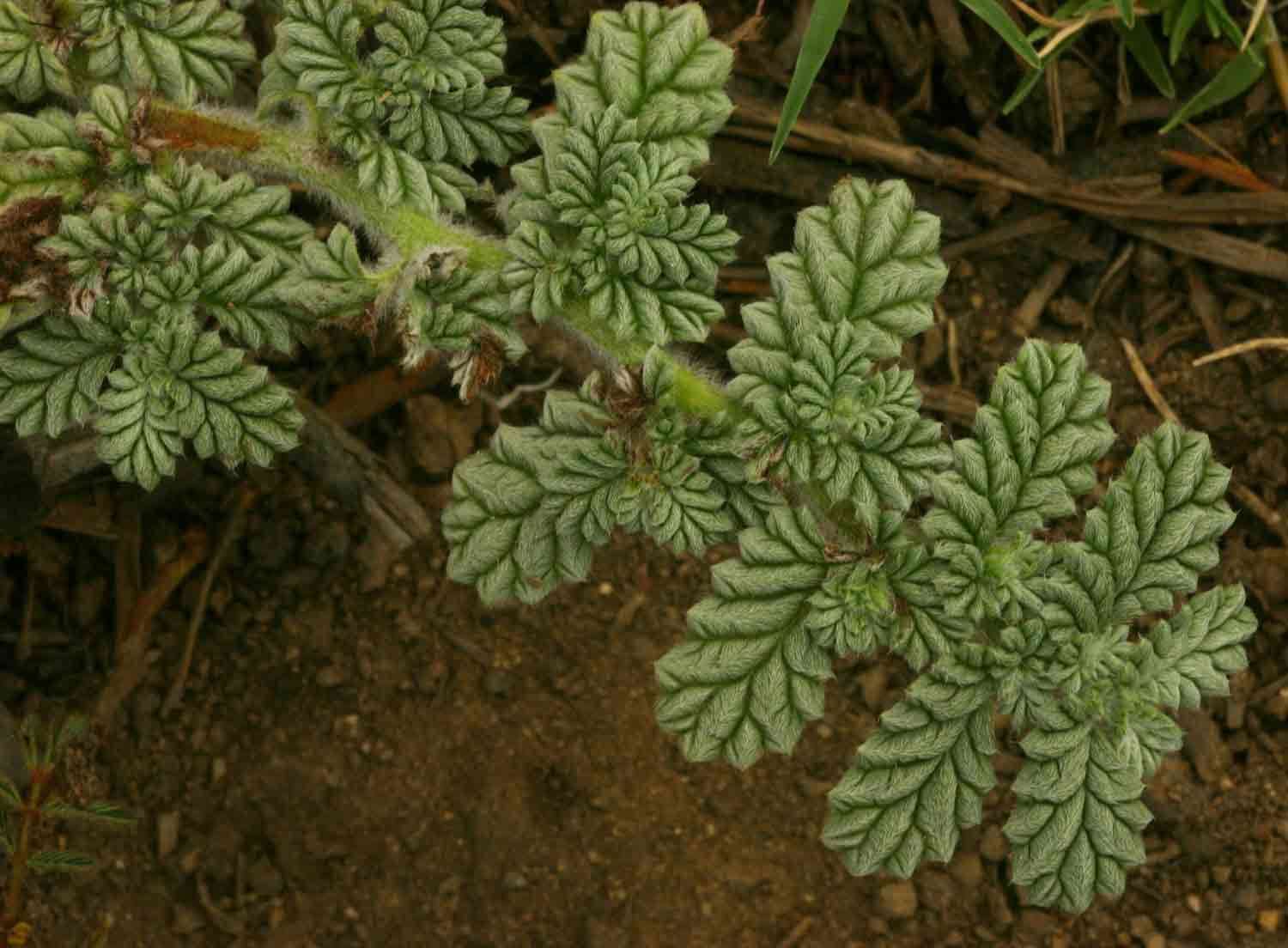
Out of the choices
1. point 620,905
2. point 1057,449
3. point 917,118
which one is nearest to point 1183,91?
point 917,118

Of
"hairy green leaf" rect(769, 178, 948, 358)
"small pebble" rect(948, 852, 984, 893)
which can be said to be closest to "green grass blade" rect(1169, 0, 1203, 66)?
"hairy green leaf" rect(769, 178, 948, 358)

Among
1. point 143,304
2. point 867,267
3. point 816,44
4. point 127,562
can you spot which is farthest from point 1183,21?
point 127,562

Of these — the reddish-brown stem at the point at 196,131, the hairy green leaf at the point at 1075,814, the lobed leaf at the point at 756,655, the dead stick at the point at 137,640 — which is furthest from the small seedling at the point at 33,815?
the hairy green leaf at the point at 1075,814

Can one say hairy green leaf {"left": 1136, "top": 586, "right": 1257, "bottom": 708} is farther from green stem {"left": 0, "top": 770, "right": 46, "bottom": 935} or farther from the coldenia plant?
green stem {"left": 0, "top": 770, "right": 46, "bottom": 935}

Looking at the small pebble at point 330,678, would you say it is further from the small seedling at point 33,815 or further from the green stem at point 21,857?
the green stem at point 21,857

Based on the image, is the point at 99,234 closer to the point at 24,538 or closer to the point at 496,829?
the point at 24,538
